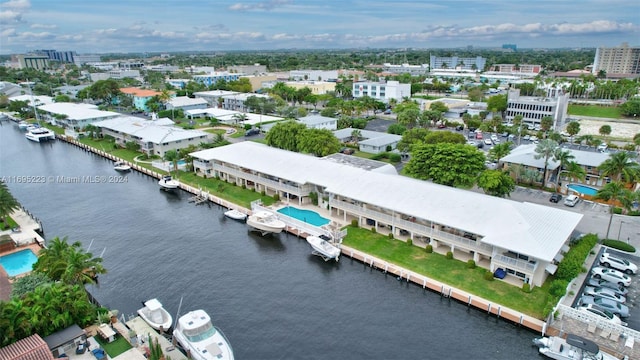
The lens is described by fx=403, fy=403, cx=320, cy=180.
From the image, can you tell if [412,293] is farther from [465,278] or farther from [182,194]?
[182,194]

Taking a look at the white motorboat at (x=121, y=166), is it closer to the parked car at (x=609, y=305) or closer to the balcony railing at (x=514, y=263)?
the balcony railing at (x=514, y=263)

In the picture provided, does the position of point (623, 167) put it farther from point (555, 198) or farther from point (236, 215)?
point (236, 215)

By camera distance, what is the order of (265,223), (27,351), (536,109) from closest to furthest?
(27,351), (265,223), (536,109)

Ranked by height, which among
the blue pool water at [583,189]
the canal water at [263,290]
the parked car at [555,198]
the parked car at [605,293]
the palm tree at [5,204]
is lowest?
the canal water at [263,290]

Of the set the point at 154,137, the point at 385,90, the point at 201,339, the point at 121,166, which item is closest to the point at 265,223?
the point at 201,339

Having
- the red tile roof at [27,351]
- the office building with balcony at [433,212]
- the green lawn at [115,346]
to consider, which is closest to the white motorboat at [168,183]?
the office building with balcony at [433,212]

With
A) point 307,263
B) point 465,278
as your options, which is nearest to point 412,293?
point 465,278
